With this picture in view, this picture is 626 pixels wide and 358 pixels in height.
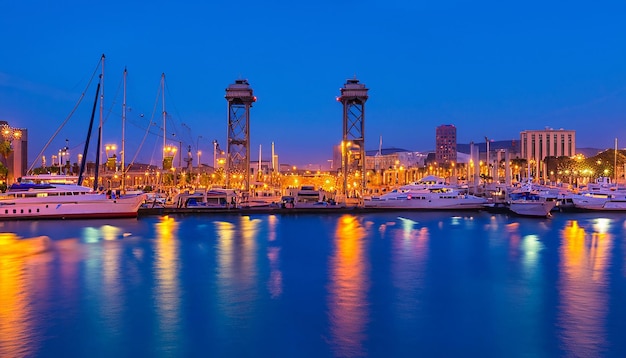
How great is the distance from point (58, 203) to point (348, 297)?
122ft

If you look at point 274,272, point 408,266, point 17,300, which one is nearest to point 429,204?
point 408,266

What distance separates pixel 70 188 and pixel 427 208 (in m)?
34.0

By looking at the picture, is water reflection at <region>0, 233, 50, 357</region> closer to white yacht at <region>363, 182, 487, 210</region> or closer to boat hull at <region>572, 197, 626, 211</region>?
white yacht at <region>363, 182, 487, 210</region>

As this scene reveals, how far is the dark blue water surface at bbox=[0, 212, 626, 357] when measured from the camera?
15.6m

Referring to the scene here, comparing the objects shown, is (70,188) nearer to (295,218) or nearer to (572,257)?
(295,218)

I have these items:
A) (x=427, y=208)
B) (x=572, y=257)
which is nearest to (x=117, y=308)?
(x=572, y=257)

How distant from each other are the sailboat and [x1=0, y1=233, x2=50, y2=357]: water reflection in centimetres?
1593

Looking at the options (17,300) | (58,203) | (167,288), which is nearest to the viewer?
(17,300)

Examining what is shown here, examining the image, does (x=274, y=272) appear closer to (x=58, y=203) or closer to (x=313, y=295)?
(x=313, y=295)

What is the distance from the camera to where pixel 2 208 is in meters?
50.1

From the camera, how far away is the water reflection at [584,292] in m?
15.7

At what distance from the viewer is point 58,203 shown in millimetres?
50594

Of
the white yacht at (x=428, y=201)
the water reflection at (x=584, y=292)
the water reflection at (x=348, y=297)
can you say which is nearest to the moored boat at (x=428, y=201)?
the white yacht at (x=428, y=201)

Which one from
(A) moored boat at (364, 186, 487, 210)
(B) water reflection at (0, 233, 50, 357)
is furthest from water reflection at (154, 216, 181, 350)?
(A) moored boat at (364, 186, 487, 210)
